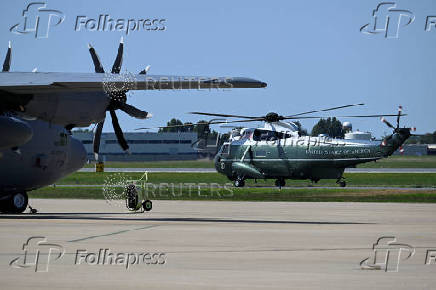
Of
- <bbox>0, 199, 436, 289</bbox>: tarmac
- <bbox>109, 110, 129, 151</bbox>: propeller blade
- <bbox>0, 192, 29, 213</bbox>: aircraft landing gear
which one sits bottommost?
<bbox>0, 192, 29, 213</bbox>: aircraft landing gear

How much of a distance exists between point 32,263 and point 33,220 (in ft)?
41.6

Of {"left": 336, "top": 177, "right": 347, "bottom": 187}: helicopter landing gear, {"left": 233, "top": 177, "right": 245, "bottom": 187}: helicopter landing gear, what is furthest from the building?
{"left": 336, "top": 177, "right": 347, "bottom": 187}: helicopter landing gear

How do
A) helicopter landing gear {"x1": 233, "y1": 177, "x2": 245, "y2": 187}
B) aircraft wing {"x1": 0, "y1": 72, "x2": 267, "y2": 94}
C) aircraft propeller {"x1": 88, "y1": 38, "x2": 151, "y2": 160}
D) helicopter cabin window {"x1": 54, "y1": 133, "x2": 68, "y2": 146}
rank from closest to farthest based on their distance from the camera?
aircraft wing {"x1": 0, "y1": 72, "x2": 267, "y2": 94} < aircraft propeller {"x1": 88, "y1": 38, "x2": 151, "y2": 160} < helicopter cabin window {"x1": 54, "y1": 133, "x2": 68, "y2": 146} < helicopter landing gear {"x1": 233, "y1": 177, "x2": 245, "y2": 187}

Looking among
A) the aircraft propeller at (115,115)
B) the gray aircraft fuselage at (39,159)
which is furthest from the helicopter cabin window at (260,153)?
the aircraft propeller at (115,115)

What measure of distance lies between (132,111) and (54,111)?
344 centimetres

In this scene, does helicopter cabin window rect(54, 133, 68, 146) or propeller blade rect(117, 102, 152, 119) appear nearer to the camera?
propeller blade rect(117, 102, 152, 119)

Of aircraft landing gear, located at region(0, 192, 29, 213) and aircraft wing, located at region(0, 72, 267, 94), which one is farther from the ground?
aircraft wing, located at region(0, 72, 267, 94)

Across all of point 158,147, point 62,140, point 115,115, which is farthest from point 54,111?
point 158,147

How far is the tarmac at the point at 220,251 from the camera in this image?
12820 mm

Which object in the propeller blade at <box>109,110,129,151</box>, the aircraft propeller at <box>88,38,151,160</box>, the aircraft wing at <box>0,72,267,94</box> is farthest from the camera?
the propeller blade at <box>109,110,129,151</box>

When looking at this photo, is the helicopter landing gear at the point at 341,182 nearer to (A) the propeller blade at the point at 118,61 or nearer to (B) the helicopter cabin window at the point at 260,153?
(B) the helicopter cabin window at the point at 260,153

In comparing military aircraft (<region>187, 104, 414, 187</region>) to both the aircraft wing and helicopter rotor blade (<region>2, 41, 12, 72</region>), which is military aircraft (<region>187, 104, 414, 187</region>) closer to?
helicopter rotor blade (<region>2, 41, 12, 72</region>)

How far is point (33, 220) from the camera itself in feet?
88.8

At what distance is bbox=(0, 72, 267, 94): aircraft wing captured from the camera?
2281 centimetres
